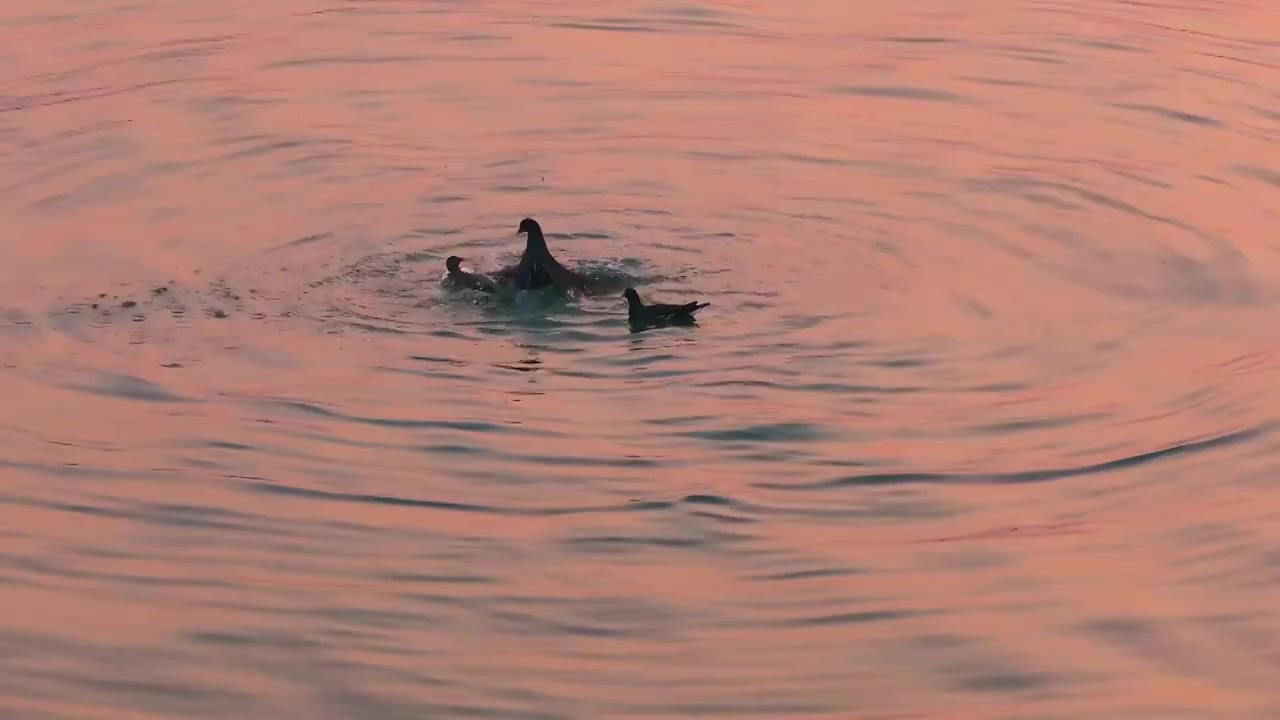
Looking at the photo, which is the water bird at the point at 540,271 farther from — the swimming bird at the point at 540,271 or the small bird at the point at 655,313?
the small bird at the point at 655,313

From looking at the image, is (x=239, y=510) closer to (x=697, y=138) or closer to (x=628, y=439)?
(x=628, y=439)

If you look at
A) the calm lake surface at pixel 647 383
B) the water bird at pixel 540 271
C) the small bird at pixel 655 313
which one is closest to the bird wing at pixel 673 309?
the small bird at pixel 655 313

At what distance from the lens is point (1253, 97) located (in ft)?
59.4

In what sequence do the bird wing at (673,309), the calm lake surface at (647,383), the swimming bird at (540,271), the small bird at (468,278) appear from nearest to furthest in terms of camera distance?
the calm lake surface at (647,383), the bird wing at (673,309), the swimming bird at (540,271), the small bird at (468,278)

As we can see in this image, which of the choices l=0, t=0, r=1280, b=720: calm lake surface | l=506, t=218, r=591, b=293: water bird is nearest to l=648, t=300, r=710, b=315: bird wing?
l=0, t=0, r=1280, b=720: calm lake surface

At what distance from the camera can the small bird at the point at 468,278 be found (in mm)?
13104

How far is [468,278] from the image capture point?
43.3 feet

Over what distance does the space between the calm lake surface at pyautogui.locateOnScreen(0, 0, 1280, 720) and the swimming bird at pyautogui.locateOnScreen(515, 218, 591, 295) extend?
7.4 inches

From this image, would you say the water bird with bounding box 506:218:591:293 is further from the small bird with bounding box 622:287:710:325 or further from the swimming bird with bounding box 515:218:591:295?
the small bird with bounding box 622:287:710:325

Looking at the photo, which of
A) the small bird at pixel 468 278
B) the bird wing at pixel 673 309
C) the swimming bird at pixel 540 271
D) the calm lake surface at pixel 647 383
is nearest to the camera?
the calm lake surface at pixel 647 383

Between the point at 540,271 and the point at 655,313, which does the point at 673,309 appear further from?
the point at 540,271

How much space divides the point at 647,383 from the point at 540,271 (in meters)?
1.72

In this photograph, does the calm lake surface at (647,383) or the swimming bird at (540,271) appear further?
the swimming bird at (540,271)

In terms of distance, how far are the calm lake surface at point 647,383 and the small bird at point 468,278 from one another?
191 millimetres
